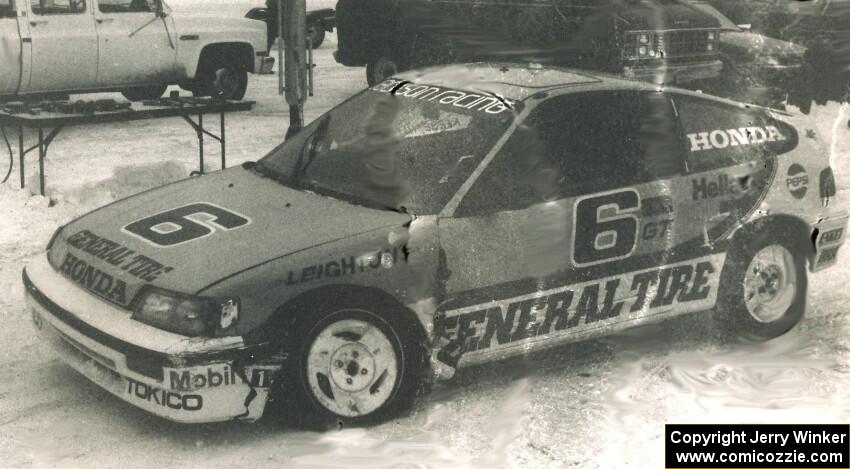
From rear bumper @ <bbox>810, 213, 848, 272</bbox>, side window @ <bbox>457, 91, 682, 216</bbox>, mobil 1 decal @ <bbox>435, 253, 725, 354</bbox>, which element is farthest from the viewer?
rear bumper @ <bbox>810, 213, 848, 272</bbox>

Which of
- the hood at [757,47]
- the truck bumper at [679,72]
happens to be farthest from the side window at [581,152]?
the hood at [757,47]

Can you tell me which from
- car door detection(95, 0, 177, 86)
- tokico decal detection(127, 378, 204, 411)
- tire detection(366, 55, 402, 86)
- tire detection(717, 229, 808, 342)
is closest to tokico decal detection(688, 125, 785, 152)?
tire detection(717, 229, 808, 342)

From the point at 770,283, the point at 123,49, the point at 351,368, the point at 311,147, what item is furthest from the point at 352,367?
the point at 123,49

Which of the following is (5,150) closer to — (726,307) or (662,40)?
(662,40)

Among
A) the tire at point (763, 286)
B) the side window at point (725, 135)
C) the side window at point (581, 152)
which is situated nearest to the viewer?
the side window at point (581, 152)

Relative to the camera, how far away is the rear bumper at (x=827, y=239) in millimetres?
6395

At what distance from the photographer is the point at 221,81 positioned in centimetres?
1385

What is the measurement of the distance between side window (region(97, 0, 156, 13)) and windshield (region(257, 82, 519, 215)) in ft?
23.0

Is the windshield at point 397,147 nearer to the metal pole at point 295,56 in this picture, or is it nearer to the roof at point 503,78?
the roof at point 503,78

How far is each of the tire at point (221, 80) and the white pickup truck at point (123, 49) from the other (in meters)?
0.01

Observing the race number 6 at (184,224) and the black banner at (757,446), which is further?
the race number 6 at (184,224)

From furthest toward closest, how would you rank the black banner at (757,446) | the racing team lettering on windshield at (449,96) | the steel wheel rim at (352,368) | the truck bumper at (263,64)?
the truck bumper at (263,64), the racing team lettering on windshield at (449,96), the steel wheel rim at (352,368), the black banner at (757,446)

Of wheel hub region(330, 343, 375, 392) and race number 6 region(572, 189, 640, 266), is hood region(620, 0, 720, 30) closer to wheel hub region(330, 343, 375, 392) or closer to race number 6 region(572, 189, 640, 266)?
race number 6 region(572, 189, 640, 266)

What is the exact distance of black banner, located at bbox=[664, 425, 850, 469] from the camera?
4734mm
